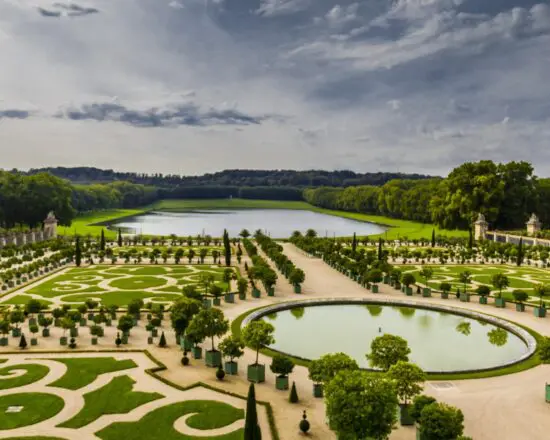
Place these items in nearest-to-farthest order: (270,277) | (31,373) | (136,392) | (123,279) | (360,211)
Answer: (136,392) < (31,373) < (270,277) < (123,279) < (360,211)

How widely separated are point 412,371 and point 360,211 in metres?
158

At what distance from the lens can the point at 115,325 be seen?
35.0m

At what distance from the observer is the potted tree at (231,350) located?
81.9ft

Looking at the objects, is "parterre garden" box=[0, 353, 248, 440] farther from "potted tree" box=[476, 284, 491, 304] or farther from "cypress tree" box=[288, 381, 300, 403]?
"potted tree" box=[476, 284, 491, 304]

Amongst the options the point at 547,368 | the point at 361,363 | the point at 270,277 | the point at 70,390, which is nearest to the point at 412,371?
the point at 361,363

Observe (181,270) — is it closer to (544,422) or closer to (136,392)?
(136,392)

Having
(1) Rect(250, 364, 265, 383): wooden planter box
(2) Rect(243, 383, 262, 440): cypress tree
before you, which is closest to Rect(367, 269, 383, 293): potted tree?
(1) Rect(250, 364, 265, 383): wooden planter box

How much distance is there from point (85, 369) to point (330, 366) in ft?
42.3

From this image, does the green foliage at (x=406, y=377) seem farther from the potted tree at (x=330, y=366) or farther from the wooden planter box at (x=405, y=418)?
the potted tree at (x=330, y=366)

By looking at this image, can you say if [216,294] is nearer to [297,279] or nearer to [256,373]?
[297,279]

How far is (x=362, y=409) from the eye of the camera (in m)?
16.2

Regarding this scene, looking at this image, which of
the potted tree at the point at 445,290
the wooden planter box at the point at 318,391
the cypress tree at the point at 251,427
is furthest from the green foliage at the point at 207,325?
the potted tree at the point at 445,290

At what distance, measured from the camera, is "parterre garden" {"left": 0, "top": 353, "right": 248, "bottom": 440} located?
19438mm

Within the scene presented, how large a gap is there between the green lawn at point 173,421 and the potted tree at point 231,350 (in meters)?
3.24
